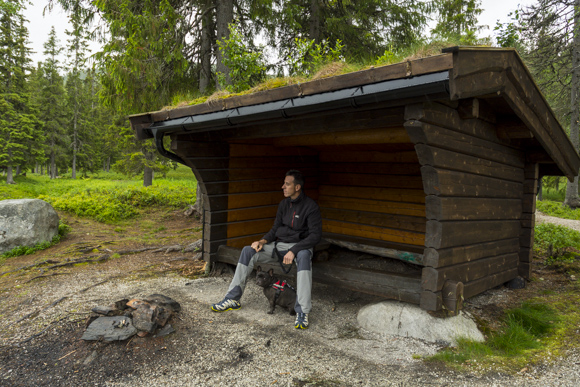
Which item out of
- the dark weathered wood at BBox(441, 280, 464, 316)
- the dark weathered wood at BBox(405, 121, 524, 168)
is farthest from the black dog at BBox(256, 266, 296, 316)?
the dark weathered wood at BBox(405, 121, 524, 168)

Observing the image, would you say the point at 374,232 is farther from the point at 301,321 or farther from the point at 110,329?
the point at 110,329

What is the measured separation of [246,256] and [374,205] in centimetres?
292

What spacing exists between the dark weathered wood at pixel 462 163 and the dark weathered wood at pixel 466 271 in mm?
1046

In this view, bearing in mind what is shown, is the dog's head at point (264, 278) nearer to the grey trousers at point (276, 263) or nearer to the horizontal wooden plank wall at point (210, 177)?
the grey trousers at point (276, 263)

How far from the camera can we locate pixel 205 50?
1021 centimetres

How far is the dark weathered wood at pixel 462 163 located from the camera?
337 centimetres

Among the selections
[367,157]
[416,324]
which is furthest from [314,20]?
[416,324]

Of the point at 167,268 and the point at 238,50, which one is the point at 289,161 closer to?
the point at 238,50

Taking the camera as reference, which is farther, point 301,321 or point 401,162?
point 401,162

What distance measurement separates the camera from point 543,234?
9062 millimetres

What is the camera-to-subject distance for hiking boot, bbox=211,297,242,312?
428 cm

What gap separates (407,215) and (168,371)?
171 inches

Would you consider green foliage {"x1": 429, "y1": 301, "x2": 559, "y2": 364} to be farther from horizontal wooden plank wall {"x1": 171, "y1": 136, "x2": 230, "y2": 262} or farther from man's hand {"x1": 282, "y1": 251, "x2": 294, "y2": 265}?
horizontal wooden plank wall {"x1": 171, "y1": 136, "x2": 230, "y2": 262}

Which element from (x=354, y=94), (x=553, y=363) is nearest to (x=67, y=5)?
→ (x=354, y=94)
